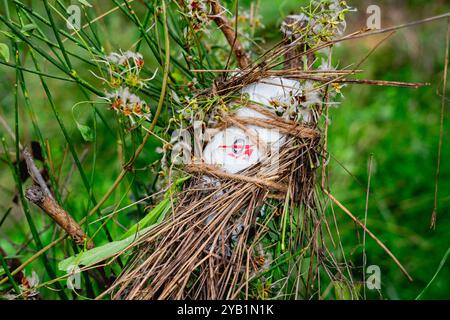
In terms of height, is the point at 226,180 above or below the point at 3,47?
below

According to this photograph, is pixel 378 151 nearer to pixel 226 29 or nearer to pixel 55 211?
Result: pixel 226 29

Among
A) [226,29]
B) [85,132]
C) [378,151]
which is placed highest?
[226,29]

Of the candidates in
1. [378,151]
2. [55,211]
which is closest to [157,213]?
[55,211]

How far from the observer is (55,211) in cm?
104

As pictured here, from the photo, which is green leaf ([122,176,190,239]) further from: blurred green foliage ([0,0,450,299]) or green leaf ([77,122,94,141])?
blurred green foliage ([0,0,450,299])

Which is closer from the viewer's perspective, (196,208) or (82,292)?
(196,208)

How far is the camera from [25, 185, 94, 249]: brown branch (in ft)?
3.30

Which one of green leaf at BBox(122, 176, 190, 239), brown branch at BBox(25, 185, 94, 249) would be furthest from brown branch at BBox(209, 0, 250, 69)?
brown branch at BBox(25, 185, 94, 249)

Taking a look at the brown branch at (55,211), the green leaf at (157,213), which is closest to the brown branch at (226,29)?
the green leaf at (157,213)

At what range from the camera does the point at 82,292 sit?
4.36ft

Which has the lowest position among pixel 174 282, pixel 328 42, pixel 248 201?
pixel 174 282

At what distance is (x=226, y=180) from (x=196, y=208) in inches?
2.8
